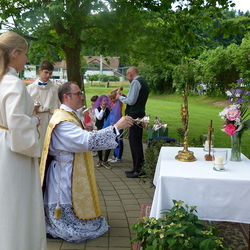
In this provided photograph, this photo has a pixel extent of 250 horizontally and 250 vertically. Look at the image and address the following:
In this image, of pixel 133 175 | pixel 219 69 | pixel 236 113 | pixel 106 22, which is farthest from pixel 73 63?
pixel 219 69

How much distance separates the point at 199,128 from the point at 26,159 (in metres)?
12.1

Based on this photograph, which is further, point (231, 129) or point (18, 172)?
point (231, 129)

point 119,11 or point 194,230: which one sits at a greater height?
point 119,11

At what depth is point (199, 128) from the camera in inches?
557

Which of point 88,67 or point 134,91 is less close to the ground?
point 134,91

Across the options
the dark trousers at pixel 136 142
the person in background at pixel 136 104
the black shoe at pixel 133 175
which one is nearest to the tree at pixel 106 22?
the person in background at pixel 136 104

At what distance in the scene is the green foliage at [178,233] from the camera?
2281mm

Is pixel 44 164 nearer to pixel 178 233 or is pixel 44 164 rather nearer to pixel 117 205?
pixel 117 205

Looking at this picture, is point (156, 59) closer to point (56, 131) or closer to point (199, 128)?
point (199, 128)

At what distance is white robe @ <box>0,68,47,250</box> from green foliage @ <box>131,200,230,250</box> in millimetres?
861

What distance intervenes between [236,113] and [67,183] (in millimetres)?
1882

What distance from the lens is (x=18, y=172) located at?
8.71 ft

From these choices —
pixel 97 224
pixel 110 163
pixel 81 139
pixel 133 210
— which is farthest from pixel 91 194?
pixel 110 163

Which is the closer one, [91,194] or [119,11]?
[91,194]
